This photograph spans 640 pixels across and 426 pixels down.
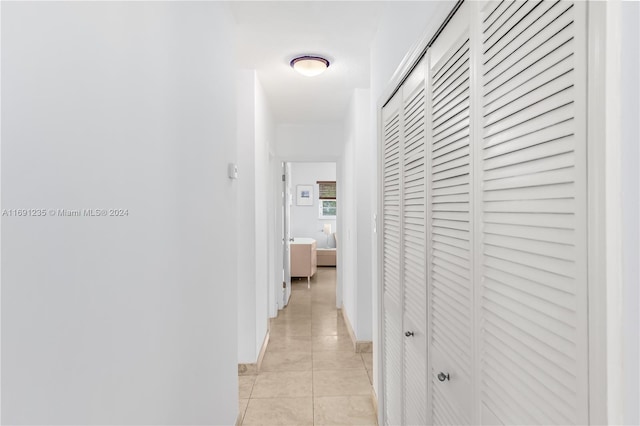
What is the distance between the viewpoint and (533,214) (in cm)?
74

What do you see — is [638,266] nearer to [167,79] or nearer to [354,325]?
[167,79]

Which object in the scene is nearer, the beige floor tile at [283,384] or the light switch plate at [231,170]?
the light switch plate at [231,170]

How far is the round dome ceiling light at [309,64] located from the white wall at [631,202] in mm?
2523

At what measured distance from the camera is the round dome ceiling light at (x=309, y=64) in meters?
2.87

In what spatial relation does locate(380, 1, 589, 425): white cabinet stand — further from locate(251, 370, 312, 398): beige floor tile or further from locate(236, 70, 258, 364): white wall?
locate(236, 70, 258, 364): white wall

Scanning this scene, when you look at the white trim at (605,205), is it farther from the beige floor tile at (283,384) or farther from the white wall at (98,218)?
the beige floor tile at (283,384)

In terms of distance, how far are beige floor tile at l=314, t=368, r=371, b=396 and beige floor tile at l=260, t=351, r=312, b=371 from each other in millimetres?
196

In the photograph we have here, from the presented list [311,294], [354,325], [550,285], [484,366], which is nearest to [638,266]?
[550,285]

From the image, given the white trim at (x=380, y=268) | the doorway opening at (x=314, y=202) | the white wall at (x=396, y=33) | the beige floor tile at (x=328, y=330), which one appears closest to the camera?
the white wall at (x=396, y=33)

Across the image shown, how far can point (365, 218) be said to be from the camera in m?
3.77

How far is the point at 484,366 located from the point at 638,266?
520mm

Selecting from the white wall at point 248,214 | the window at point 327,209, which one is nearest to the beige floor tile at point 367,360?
the white wall at point 248,214

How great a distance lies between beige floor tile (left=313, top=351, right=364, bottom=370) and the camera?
3357mm

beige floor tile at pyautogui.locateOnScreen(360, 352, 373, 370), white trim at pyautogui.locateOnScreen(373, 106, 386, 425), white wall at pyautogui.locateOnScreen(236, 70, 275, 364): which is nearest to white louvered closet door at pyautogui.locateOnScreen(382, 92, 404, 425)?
white trim at pyautogui.locateOnScreen(373, 106, 386, 425)
